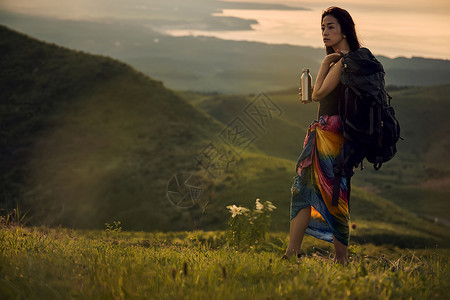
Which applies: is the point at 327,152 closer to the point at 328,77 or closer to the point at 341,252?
the point at 328,77

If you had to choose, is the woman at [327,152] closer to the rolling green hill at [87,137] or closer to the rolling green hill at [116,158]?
the rolling green hill at [116,158]

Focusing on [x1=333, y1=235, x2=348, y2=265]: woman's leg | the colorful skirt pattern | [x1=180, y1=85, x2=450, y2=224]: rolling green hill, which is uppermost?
the colorful skirt pattern

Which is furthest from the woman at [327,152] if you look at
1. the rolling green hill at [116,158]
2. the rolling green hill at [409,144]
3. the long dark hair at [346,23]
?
the rolling green hill at [409,144]

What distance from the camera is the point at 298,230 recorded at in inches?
186

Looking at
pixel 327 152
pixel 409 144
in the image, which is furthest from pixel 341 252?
pixel 409 144

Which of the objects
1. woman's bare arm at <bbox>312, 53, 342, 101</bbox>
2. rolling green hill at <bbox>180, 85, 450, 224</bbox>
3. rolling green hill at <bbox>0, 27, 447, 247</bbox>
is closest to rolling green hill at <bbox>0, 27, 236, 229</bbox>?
rolling green hill at <bbox>0, 27, 447, 247</bbox>

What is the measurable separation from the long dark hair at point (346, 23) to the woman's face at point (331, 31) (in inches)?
1.6

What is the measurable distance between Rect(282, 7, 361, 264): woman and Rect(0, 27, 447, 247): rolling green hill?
12215 millimetres

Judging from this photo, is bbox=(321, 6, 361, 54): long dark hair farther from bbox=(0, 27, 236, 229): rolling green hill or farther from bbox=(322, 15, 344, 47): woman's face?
bbox=(0, 27, 236, 229): rolling green hill

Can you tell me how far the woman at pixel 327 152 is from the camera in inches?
→ 177

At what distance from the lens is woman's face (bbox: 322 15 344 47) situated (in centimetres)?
454

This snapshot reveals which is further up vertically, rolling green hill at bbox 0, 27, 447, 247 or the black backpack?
the black backpack

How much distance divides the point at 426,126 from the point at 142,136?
71117 millimetres

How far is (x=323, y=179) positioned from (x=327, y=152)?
0.31 meters
